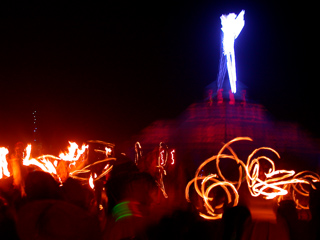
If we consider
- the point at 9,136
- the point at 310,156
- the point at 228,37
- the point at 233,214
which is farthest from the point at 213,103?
the point at 233,214

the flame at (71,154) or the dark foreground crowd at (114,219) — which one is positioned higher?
the flame at (71,154)

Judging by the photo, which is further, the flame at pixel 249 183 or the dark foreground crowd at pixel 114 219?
the flame at pixel 249 183

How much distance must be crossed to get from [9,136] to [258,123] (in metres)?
12.7

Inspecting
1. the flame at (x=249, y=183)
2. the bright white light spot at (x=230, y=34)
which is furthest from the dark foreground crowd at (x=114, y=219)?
the bright white light spot at (x=230, y=34)

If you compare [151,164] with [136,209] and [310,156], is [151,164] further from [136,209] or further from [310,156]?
[310,156]

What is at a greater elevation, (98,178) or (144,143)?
(144,143)

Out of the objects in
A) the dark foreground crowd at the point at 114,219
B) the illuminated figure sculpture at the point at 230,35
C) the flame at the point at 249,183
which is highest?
the illuminated figure sculpture at the point at 230,35

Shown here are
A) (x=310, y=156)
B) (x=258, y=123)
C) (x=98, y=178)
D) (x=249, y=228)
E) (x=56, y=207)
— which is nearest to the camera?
(x=56, y=207)

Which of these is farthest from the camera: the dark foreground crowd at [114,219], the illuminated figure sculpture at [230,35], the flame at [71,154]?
the illuminated figure sculpture at [230,35]

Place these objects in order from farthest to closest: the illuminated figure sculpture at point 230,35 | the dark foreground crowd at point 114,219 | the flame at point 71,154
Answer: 1. the illuminated figure sculpture at point 230,35
2. the flame at point 71,154
3. the dark foreground crowd at point 114,219

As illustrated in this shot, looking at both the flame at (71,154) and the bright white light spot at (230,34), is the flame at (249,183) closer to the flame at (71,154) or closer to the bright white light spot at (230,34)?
the flame at (71,154)

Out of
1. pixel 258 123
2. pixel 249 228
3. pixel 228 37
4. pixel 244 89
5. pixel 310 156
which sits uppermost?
pixel 228 37

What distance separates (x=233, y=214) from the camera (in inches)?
154

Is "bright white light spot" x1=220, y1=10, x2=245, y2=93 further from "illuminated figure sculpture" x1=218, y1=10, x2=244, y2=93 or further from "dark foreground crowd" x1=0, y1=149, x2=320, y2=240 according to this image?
"dark foreground crowd" x1=0, y1=149, x2=320, y2=240
